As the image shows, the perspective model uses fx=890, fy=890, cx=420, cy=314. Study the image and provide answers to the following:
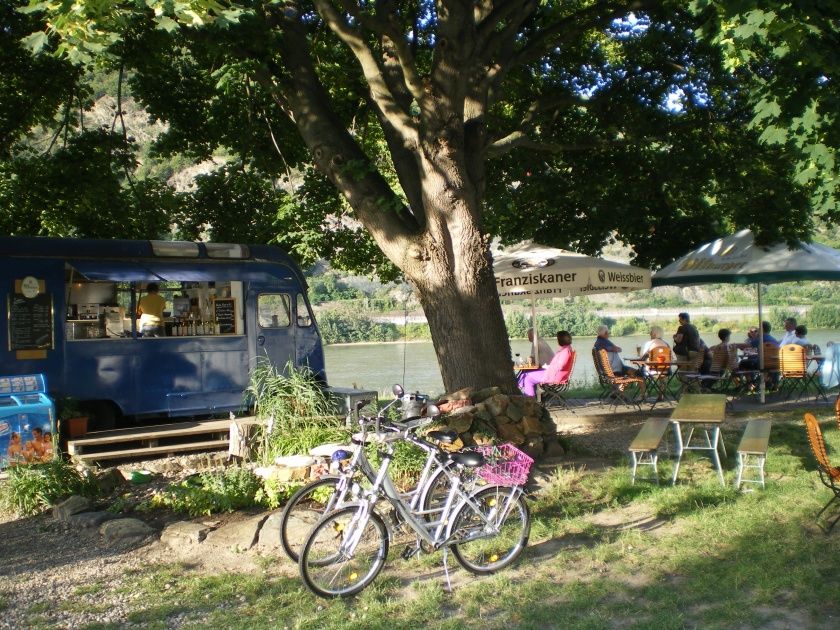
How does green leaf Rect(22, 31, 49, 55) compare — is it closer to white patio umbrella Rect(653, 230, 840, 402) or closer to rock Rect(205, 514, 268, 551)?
rock Rect(205, 514, 268, 551)

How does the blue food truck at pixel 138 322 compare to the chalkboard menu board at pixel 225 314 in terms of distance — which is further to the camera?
the chalkboard menu board at pixel 225 314

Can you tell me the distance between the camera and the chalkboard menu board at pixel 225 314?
1285cm

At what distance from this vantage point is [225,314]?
1291 centimetres

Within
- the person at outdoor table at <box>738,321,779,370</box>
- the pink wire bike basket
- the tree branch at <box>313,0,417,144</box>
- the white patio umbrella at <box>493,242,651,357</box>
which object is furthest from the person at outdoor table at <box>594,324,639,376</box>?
the pink wire bike basket

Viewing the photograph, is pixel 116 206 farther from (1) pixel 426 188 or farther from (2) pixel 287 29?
(1) pixel 426 188

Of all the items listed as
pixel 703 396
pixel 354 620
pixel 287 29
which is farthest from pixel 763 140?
pixel 354 620

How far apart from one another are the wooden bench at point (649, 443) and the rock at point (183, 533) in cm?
387

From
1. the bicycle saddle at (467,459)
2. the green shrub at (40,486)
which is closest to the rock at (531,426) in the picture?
the bicycle saddle at (467,459)

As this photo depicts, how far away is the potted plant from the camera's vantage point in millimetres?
11008

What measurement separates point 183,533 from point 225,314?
6.30m

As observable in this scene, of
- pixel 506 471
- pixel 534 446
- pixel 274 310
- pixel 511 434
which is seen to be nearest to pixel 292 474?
pixel 506 471

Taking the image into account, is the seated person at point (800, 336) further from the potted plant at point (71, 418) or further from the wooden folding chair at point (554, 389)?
the potted plant at point (71, 418)

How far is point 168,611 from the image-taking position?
5.50m

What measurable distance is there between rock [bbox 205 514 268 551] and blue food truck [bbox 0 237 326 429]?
521cm
